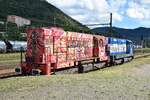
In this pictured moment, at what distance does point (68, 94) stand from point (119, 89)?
9.03ft

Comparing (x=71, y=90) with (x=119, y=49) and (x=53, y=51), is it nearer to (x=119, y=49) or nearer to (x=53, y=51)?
(x=53, y=51)

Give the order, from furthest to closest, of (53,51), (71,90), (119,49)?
1. (119,49)
2. (53,51)
3. (71,90)

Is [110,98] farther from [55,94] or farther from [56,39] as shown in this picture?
[56,39]

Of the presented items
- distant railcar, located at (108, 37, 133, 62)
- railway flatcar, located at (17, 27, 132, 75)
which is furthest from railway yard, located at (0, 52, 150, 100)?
distant railcar, located at (108, 37, 133, 62)

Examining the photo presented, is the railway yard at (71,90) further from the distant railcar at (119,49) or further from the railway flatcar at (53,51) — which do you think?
the distant railcar at (119,49)

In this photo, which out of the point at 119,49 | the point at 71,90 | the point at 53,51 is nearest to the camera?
the point at 71,90

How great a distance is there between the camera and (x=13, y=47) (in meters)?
76.4

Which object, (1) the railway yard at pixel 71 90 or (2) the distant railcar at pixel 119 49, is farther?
(2) the distant railcar at pixel 119 49

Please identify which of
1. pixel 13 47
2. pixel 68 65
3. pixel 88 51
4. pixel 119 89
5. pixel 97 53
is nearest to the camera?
pixel 119 89

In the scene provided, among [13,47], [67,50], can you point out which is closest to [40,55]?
[67,50]

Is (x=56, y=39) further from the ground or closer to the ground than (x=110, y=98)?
further from the ground

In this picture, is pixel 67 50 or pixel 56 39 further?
pixel 67 50

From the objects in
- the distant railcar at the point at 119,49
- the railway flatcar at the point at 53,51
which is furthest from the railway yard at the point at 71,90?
the distant railcar at the point at 119,49

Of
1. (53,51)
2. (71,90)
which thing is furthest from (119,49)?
(71,90)
